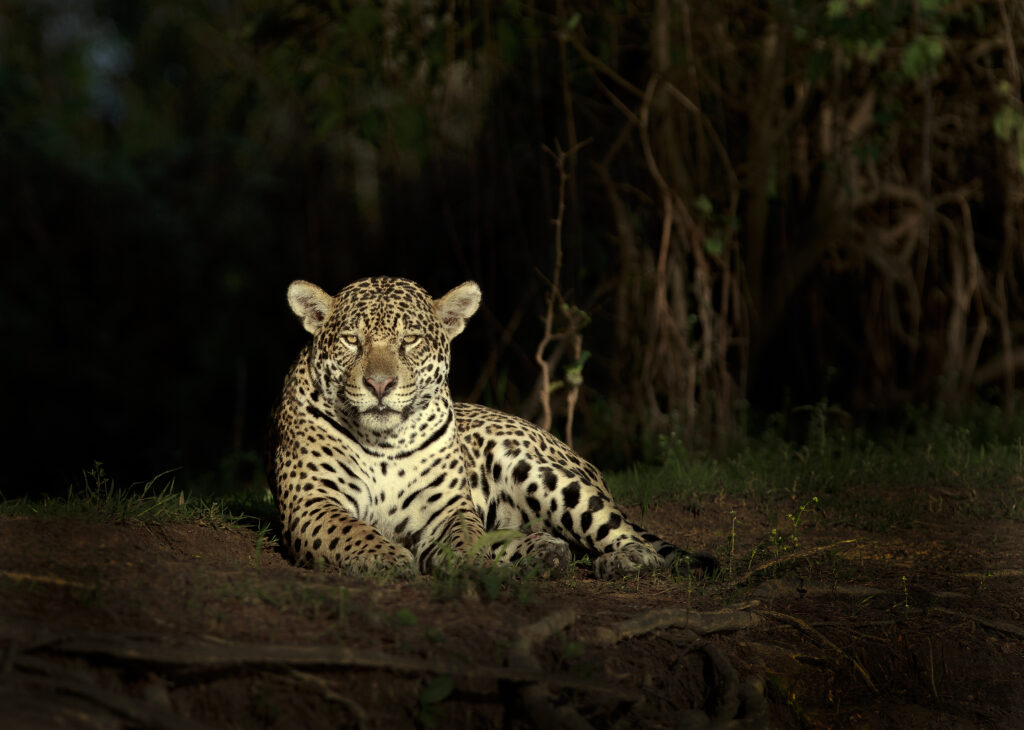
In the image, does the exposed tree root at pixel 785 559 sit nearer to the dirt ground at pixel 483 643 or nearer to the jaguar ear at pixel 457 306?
the dirt ground at pixel 483 643

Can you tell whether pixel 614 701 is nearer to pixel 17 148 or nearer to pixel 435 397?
pixel 435 397

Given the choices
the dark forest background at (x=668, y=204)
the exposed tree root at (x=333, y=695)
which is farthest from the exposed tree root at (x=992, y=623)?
the dark forest background at (x=668, y=204)

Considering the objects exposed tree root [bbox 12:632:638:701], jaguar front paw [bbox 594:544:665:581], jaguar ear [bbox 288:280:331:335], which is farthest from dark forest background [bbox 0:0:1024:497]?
exposed tree root [bbox 12:632:638:701]

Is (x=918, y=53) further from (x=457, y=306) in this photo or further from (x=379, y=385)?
(x=379, y=385)

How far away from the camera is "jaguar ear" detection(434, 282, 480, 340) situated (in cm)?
567

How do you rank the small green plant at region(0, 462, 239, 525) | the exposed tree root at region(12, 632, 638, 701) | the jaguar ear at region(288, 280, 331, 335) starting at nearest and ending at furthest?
the exposed tree root at region(12, 632, 638, 701), the small green plant at region(0, 462, 239, 525), the jaguar ear at region(288, 280, 331, 335)

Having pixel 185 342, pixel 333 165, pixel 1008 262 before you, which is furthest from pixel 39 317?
pixel 1008 262

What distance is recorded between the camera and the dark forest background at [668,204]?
8.80 m

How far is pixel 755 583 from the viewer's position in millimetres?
4863

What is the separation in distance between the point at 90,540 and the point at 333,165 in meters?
9.22

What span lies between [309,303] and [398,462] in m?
0.82

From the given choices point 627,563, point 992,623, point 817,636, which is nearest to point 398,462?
point 627,563

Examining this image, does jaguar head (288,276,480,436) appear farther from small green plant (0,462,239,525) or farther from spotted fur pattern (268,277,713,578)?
small green plant (0,462,239,525)

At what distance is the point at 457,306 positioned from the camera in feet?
18.8
